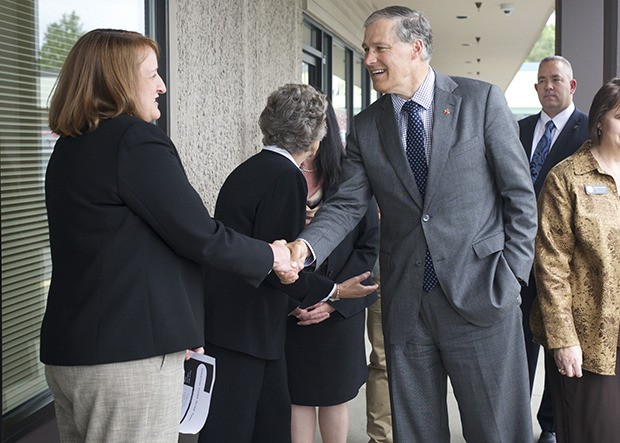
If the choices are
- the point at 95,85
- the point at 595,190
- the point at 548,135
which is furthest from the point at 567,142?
the point at 95,85

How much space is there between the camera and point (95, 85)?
2.28 meters

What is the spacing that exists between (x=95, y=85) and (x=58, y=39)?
4.39 ft

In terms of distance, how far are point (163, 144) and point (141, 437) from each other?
0.75m

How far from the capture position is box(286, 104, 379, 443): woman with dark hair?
3658mm

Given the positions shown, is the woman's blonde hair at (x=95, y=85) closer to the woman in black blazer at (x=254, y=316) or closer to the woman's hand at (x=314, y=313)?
the woman in black blazer at (x=254, y=316)

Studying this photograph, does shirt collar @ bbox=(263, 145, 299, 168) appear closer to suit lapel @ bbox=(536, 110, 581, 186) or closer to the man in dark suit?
the man in dark suit

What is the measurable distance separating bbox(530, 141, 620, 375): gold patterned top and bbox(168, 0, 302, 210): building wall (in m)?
2.10

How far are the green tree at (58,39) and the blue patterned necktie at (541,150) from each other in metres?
2.48

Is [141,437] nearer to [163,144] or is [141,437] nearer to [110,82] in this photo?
[163,144]

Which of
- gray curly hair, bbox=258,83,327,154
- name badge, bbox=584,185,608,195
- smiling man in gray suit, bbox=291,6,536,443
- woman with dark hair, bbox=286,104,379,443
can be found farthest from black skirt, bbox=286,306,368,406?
name badge, bbox=584,185,608,195

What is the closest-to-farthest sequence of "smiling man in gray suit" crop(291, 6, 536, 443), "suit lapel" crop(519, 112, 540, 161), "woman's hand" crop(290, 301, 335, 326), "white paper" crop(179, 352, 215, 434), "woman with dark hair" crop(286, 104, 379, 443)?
"white paper" crop(179, 352, 215, 434) < "smiling man in gray suit" crop(291, 6, 536, 443) < "woman's hand" crop(290, 301, 335, 326) < "woman with dark hair" crop(286, 104, 379, 443) < "suit lapel" crop(519, 112, 540, 161)

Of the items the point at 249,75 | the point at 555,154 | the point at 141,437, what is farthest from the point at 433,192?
the point at 249,75

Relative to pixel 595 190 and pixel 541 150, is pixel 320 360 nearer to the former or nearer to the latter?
pixel 595 190

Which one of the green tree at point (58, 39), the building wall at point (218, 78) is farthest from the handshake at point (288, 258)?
the building wall at point (218, 78)
